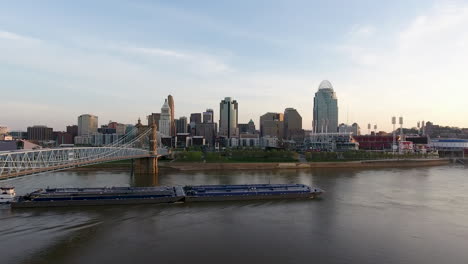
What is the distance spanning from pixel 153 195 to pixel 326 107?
577 feet

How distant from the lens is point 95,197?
90.8 ft

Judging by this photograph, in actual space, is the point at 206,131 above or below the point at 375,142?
above

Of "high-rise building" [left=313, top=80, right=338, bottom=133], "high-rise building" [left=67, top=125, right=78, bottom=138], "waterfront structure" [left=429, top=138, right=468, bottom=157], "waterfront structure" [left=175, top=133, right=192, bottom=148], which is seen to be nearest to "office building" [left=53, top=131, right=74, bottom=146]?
"high-rise building" [left=67, top=125, right=78, bottom=138]

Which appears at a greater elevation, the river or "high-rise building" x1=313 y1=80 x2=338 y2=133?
"high-rise building" x1=313 y1=80 x2=338 y2=133

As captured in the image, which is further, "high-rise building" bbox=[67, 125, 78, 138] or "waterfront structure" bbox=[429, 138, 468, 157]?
"high-rise building" bbox=[67, 125, 78, 138]

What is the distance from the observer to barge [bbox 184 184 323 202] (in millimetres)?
29594

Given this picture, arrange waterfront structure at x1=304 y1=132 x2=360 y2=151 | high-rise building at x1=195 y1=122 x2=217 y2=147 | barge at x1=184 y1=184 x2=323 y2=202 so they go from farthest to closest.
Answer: high-rise building at x1=195 y1=122 x2=217 y2=147, waterfront structure at x1=304 y1=132 x2=360 y2=151, barge at x1=184 y1=184 x2=323 y2=202

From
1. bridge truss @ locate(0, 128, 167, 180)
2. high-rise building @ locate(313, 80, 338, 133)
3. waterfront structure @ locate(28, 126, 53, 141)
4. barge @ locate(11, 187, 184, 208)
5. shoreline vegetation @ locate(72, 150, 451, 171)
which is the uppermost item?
high-rise building @ locate(313, 80, 338, 133)

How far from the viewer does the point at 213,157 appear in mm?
66875

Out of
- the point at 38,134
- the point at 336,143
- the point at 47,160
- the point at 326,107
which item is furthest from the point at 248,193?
the point at 38,134

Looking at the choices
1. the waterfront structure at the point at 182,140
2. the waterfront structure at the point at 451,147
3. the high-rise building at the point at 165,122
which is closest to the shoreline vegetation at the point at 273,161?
the waterfront structure at the point at 451,147

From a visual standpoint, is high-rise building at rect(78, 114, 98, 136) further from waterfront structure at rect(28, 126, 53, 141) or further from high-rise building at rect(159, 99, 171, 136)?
high-rise building at rect(159, 99, 171, 136)

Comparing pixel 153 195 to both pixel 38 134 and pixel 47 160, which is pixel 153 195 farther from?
pixel 38 134

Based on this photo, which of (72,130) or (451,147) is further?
(72,130)
